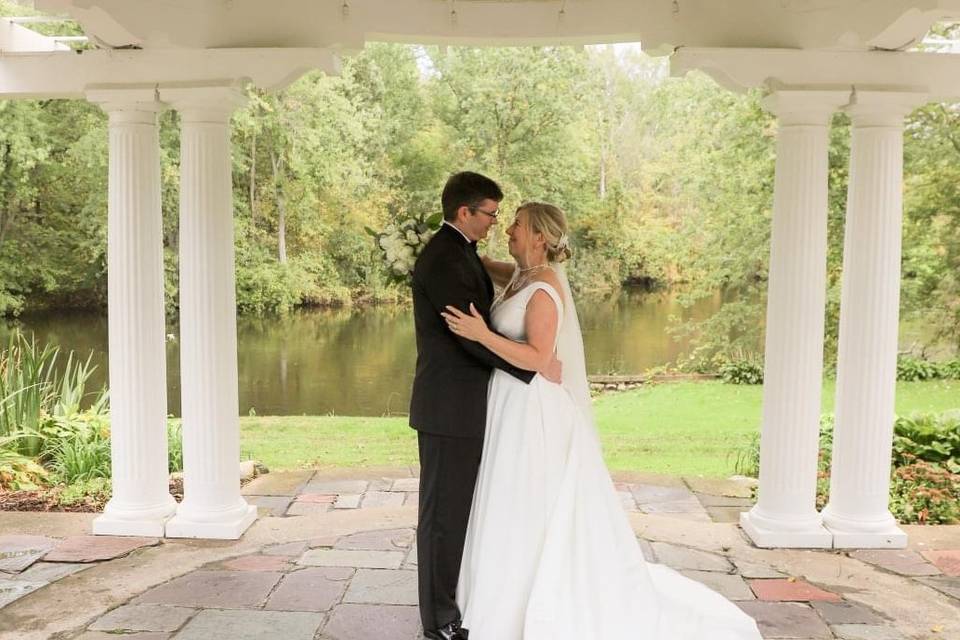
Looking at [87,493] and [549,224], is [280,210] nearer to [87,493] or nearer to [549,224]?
[87,493]

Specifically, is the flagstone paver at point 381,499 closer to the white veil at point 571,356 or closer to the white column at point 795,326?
the white column at point 795,326

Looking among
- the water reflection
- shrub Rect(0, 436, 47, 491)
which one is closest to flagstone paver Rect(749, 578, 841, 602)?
shrub Rect(0, 436, 47, 491)

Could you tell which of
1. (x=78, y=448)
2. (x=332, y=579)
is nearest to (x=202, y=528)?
(x=332, y=579)

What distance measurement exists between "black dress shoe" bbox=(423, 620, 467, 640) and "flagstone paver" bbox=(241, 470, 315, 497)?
309 cm

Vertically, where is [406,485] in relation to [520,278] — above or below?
below

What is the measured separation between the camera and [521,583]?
3.72 meters

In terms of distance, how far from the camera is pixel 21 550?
5.09m

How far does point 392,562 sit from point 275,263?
15553 millimetres

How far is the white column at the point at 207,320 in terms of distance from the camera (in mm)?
5246

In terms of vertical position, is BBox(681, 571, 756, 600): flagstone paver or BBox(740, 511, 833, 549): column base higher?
BBox(740, 511, 833, 549): column base

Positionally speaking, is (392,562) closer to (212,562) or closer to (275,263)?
(212,562)

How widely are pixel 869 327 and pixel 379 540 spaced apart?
125 inches

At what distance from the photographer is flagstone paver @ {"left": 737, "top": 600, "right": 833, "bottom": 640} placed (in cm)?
401

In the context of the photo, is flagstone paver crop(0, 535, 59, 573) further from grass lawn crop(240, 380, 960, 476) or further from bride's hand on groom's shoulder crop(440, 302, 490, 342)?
grass lawn crop(240, 380, 960, 476)
